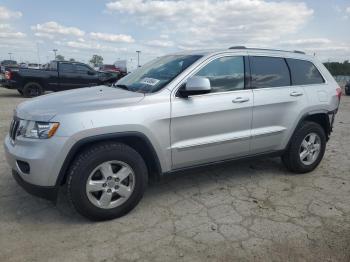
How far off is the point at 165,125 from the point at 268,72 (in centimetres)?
175

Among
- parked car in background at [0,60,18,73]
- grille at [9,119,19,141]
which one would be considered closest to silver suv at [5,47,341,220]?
grille at [9,119,19,141]

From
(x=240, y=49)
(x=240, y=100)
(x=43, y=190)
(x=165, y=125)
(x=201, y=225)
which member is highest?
(x=240, y=49)

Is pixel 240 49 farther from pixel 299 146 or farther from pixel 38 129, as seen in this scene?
pixel 38 129

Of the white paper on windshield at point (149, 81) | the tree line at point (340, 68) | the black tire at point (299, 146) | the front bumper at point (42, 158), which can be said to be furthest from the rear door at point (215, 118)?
the tree line at point (340, 68)

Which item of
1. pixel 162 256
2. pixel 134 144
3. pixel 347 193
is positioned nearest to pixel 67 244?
pixel 162 256

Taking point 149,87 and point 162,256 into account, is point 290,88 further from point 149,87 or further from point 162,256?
point 162,256

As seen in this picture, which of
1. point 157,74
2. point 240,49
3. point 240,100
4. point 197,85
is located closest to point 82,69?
point 157,74

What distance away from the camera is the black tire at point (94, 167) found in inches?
125

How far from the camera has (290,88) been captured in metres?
4.58

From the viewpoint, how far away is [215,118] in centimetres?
387

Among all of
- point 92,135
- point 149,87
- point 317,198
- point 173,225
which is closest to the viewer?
point 92,135

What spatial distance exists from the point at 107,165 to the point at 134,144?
400 millimetres

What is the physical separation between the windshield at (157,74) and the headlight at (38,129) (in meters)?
1.09

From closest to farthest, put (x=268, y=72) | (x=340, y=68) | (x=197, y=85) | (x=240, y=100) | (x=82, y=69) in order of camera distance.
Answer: (x=197, y=85) < (x=240, y=100) < (x=268, y=72) < (x=82, y=69) < (x=340, y=68)
